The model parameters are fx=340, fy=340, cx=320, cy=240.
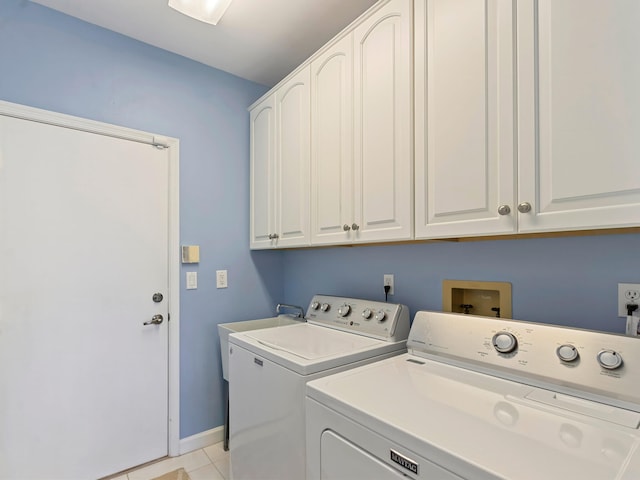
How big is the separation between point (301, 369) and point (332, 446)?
30 centimetres

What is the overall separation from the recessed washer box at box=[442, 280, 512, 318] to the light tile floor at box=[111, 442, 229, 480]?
1642 millimetres

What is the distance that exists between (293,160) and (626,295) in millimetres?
1631

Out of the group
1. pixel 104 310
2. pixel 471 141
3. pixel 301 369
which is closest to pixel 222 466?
pixel 104 310

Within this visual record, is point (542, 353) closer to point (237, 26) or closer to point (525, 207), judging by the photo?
point (525, 207)

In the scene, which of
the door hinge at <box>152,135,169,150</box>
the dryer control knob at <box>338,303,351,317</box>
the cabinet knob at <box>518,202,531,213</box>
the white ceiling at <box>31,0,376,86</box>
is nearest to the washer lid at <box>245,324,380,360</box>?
the dryer control knob at <box>338,303,351,317</box>

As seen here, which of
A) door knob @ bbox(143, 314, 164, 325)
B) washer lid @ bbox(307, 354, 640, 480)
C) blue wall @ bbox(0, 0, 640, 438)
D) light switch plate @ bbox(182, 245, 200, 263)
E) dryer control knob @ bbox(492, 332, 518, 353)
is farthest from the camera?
light switch plate @ bbox(182, 245, 200, 263)

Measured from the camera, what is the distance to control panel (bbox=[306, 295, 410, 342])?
5.26 ft

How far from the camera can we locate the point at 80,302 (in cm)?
190

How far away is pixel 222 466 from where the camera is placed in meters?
2.08

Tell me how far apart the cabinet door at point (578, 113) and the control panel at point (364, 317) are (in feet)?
2.45

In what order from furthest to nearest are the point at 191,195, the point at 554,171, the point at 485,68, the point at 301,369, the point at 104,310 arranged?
the point at 191,195 → the point at 104,310 → the point at 301,369 → the point at 485,68 → the point at 554,171

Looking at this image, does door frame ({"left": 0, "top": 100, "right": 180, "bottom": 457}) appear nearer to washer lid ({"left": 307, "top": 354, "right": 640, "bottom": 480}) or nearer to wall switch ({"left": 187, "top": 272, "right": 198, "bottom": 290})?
wall switch ({"left": 187, "top": 272, "right": 198, "bottom": 290})

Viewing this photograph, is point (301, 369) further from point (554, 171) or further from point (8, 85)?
point (8, 85)

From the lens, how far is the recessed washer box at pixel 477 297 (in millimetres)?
1410
